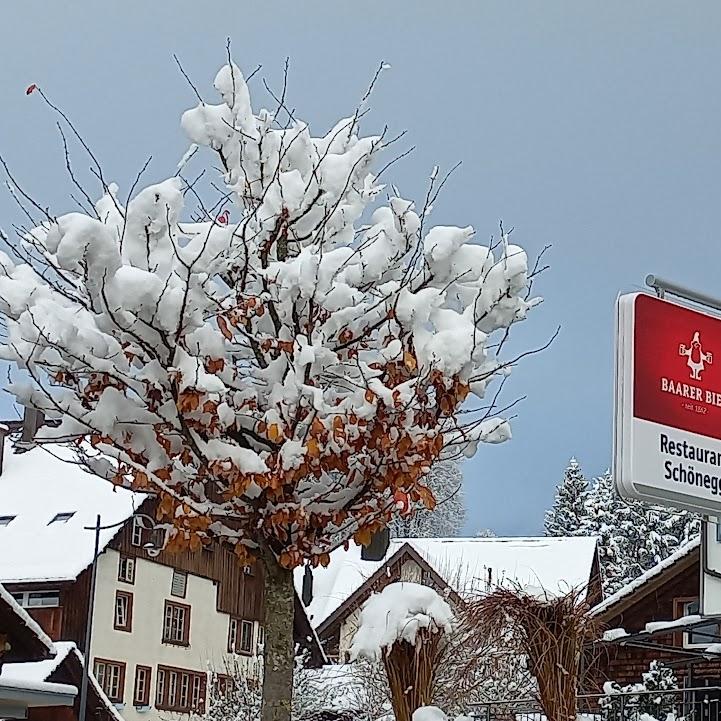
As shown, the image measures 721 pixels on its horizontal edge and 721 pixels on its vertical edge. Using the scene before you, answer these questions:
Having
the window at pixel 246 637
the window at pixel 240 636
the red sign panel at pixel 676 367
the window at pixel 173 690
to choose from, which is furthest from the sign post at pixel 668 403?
the window at pixel 246 637

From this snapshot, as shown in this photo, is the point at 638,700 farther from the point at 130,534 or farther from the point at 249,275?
the point at 130,534

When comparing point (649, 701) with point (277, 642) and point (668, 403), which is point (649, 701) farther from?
point (277, 642)

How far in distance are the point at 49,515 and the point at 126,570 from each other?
2670mm

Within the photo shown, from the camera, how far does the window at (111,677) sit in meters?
38.2

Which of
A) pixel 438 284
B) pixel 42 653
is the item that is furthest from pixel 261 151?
pixel 42 653

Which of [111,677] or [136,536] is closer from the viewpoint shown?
[111,677]

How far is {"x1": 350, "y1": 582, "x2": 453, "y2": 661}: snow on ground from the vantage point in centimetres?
809

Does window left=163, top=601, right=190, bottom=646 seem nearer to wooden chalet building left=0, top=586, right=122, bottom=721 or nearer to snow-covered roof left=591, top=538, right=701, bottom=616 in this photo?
snow-covered roof left=591, top=538, right=701, bottom=616

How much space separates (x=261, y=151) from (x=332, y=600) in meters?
44.5

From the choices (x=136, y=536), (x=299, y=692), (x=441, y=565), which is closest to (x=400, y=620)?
(x=299, y=692)

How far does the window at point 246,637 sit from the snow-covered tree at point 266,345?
3851 centimetres

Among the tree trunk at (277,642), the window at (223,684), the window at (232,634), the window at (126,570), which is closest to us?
the tree trunk at (277,642)

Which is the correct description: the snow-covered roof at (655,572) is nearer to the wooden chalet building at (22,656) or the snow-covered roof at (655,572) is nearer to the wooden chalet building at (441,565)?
the wooden chalet building at (22,656)

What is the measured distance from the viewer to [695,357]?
7207 millimetres
